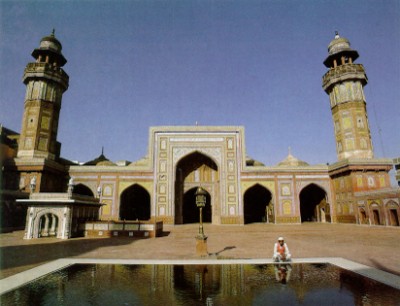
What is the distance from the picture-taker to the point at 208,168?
29.2 m

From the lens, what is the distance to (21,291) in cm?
501

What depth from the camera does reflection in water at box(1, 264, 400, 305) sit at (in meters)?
4.49

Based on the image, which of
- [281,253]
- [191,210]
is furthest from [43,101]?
[281,253]

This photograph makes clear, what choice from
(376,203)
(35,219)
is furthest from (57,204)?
(376,203)

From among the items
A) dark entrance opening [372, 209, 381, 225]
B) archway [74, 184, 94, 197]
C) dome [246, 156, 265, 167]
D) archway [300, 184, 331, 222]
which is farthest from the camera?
dome [246, 156, 265, 167]

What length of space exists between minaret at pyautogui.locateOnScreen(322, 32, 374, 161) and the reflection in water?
21.6m

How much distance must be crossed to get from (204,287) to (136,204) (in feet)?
93.2

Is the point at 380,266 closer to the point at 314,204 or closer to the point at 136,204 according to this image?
the point at 314,204

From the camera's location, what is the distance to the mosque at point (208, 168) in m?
23.4

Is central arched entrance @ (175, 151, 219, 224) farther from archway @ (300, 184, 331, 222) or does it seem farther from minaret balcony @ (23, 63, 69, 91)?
minaret balcony @ (23, 63, 69, 91)

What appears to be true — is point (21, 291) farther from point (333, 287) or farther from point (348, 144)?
point (348, 144)

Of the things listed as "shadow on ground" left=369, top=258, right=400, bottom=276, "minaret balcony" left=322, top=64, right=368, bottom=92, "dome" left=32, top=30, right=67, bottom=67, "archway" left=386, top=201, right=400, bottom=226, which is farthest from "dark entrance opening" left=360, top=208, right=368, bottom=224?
"dome" left=32, top=30, right=67, bottom=67

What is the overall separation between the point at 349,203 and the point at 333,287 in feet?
71.1

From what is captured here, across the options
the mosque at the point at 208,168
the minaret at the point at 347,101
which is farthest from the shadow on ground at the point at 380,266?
the minaret at the point at 347,101
